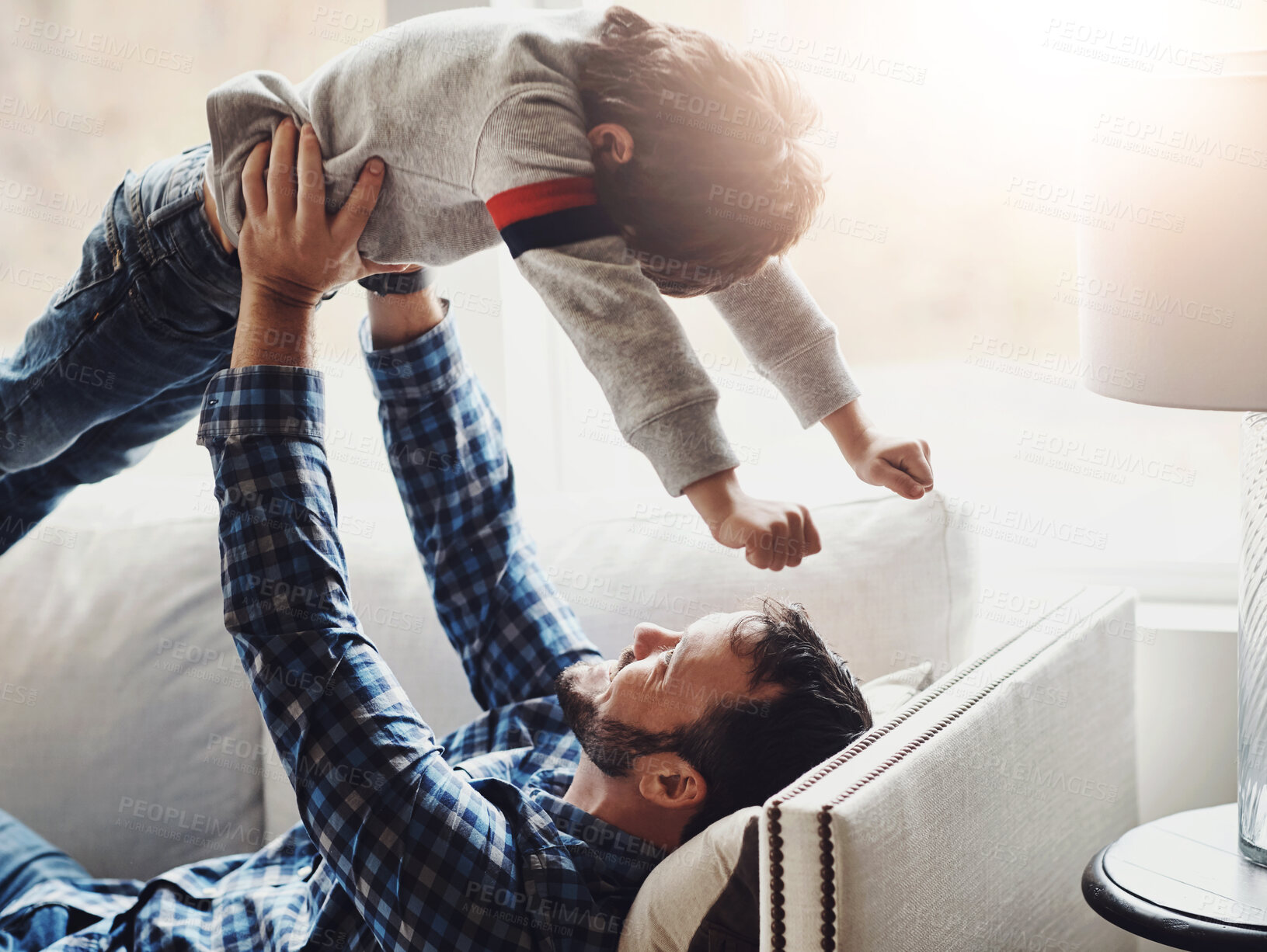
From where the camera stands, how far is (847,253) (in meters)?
1.63

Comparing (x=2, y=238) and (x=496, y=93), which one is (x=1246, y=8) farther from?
(x=2, y=238)

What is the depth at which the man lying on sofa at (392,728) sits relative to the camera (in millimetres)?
960

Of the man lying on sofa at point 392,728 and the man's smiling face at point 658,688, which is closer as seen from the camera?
the man lying on sofa at point 392,728

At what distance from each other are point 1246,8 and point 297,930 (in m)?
1.64

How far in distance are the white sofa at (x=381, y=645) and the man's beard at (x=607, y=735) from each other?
10.8 inches

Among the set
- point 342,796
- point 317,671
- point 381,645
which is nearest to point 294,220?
point 317,671

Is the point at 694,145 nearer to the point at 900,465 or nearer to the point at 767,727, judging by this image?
the point at 900,465

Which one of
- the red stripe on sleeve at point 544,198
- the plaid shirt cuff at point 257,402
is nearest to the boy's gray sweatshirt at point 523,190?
the red stripe on sleeve at point 544,198

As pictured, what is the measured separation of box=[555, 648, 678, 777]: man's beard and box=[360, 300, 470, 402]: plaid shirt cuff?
361 mm

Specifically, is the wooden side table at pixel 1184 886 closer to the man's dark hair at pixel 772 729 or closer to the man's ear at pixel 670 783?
the man's dark hair at pixel 772 729

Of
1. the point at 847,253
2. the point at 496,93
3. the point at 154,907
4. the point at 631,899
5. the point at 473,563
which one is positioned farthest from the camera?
the point at 847,253

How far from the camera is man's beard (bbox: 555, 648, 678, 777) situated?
3.60 feet

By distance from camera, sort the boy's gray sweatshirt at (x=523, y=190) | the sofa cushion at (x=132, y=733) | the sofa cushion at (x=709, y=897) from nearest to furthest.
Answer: the boy's gray sweatshirt at (x=523, y=190), the sofa cushion at (x=709, y=897), the sofa cushion at (x=132, y=733)

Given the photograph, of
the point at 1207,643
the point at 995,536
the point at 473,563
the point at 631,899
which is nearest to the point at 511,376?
the point at 473,563
